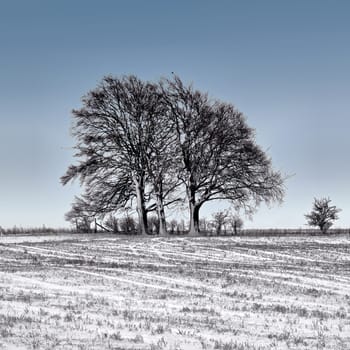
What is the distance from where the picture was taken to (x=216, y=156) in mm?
47844

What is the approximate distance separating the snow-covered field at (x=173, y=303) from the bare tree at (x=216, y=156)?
21.4 metres

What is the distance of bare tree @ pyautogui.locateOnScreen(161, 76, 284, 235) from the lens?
47.7 m

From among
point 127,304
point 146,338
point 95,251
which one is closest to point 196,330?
point 146,338

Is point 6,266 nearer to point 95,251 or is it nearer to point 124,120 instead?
point 95,251

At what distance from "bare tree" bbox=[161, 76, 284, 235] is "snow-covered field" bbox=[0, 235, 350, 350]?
70.1ft

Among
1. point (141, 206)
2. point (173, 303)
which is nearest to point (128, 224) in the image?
point (141, 206)

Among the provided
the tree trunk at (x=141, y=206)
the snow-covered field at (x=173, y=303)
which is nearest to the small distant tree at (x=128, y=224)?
the tree trunk at (x=141, y=206)

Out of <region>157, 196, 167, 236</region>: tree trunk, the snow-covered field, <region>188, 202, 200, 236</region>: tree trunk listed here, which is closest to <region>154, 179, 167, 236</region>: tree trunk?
<region>157, 196, 167, 236</region>: tree trunk

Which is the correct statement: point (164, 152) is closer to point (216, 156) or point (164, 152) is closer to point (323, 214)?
point (216, 156)

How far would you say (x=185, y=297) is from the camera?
14.3 meters

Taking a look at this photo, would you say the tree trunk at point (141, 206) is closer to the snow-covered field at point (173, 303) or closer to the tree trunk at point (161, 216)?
the tree trunk at point (161, 216)

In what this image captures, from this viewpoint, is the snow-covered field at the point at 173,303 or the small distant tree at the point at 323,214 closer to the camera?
the snow-covered field at the point at 173,303

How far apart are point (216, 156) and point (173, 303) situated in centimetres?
3483

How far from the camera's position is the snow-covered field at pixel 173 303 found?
31.1ft
